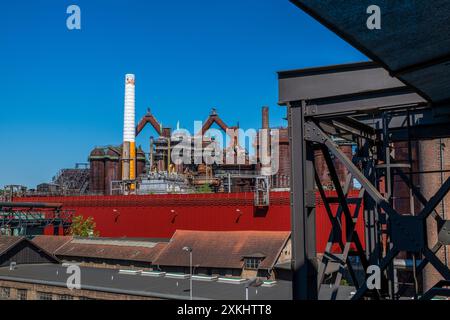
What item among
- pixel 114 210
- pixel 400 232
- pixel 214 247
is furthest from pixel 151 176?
pixel 400 232

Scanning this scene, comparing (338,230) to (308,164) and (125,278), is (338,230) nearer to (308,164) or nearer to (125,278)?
(308,164)

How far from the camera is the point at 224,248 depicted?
31.7 m

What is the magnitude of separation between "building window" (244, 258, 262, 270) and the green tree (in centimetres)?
1943

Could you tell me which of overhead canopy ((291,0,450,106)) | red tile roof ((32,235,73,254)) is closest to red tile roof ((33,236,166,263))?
red tile roof ((32,235,73,254))

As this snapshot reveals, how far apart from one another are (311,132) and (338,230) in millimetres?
2135

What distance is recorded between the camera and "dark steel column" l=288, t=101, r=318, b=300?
22.2ft

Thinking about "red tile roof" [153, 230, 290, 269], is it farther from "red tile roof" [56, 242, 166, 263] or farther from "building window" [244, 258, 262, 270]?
"red tile roof" [56, 242, 166, 263]

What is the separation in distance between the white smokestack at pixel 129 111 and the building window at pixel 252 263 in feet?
123

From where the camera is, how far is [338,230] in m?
8.03

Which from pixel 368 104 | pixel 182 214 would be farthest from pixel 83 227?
pixel 368 104

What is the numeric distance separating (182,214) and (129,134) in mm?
26467

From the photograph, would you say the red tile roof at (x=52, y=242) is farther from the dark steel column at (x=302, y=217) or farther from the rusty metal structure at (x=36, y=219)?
the dark steel column at (x=302, y=217)

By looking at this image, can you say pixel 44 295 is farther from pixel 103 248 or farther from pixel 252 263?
pixel 252 263

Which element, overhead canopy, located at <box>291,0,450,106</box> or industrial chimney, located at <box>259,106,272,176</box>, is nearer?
overhead canopy, located at <box>291,0,450,106</box>
